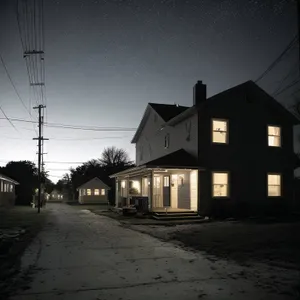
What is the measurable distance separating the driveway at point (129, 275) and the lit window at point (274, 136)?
48.7 ft

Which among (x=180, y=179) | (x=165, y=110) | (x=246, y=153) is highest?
(x=165, y=110)

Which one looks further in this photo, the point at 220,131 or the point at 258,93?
the point at 258,93

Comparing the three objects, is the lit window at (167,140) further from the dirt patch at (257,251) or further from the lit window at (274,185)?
the dirt patch at (257,251)

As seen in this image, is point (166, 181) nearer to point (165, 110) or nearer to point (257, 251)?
point (165, 110)

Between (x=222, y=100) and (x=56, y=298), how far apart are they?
1797 cm

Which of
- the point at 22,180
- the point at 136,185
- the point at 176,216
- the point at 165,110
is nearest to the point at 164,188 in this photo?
the point at 176,216

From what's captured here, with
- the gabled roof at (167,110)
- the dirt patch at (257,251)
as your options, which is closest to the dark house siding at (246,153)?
the gabled roof at (167,110)

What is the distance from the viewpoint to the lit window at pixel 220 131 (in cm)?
2146

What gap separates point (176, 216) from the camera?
2025 cm

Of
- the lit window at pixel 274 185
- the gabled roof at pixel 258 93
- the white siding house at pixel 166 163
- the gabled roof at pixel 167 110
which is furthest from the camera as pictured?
the gabled roof at pixel 167 110

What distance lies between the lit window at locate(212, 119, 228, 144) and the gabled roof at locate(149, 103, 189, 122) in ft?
16.4

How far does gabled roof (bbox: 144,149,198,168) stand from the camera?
2039cm

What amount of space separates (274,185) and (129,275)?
18.3m

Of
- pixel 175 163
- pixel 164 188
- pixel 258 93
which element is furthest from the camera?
pixel 164 188
